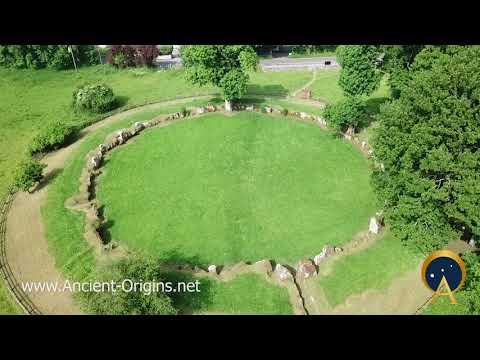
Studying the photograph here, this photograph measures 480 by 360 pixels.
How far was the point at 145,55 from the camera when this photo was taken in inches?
2697

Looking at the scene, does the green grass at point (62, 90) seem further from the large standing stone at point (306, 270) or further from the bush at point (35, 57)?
the large standing stone at point (306, 270)

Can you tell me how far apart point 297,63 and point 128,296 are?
59.7 m

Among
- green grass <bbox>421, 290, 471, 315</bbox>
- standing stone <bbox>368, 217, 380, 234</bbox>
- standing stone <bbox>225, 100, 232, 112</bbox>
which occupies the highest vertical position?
standing stone <bbox>225, 100, 232, 112</bbox>

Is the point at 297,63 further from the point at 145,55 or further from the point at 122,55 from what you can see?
the point at 122,55

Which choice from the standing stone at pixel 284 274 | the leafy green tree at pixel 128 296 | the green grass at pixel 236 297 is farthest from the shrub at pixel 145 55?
the standing stone at pixel 284 274

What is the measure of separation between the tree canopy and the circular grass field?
4.63m

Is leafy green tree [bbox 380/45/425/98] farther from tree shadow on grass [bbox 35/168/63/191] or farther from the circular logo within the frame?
tree shadow on grass [bbox 35/168/63/191]

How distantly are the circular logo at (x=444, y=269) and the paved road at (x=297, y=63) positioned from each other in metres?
50.4

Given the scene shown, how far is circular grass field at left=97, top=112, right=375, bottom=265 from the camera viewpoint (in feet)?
108

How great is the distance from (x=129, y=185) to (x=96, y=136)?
38.2 feet

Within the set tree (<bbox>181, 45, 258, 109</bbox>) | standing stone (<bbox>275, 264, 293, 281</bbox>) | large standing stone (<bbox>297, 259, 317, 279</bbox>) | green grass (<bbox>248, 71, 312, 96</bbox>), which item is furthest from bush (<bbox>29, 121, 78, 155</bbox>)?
large standing stone (<bbox>297, 259, 317, 279</bbox>)

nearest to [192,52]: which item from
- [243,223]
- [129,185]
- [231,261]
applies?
[129,185]

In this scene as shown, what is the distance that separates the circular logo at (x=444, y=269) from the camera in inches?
944

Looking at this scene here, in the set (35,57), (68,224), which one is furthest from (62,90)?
(68,224)
